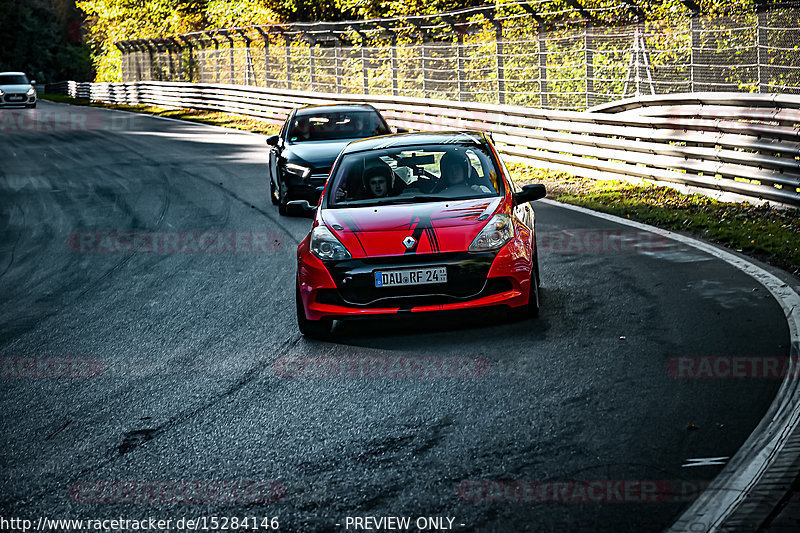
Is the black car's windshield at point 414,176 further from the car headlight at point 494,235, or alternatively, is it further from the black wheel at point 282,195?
the black wheel at point 282,195

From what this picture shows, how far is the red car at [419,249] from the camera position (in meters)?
7.19

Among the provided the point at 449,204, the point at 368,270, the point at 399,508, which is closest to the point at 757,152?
the point at 449,204

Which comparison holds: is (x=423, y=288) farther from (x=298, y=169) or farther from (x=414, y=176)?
(x=298, y=169)

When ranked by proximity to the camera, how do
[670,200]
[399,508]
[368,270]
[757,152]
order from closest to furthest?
1. [399,508]
2. [368,270]
3. [757,152]
4. [670,200]

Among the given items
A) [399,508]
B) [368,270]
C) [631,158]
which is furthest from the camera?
[631,158]

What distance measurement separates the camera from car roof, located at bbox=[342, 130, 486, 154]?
28.6 ft

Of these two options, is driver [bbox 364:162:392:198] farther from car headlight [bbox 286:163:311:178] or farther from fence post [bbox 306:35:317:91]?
fence post [bbox 306:35:317:91]

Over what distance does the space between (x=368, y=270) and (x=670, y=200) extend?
7394 millimetres

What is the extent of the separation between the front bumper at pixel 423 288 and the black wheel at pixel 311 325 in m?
0.06

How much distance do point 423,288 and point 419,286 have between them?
0.11 feet

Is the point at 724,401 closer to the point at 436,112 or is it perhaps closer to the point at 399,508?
the point at 399,508

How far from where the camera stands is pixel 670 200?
531 inches

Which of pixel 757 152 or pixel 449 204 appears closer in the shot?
pixel 449 204

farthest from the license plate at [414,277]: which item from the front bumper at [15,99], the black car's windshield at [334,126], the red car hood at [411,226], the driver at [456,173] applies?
the front bumper at [15,99]
